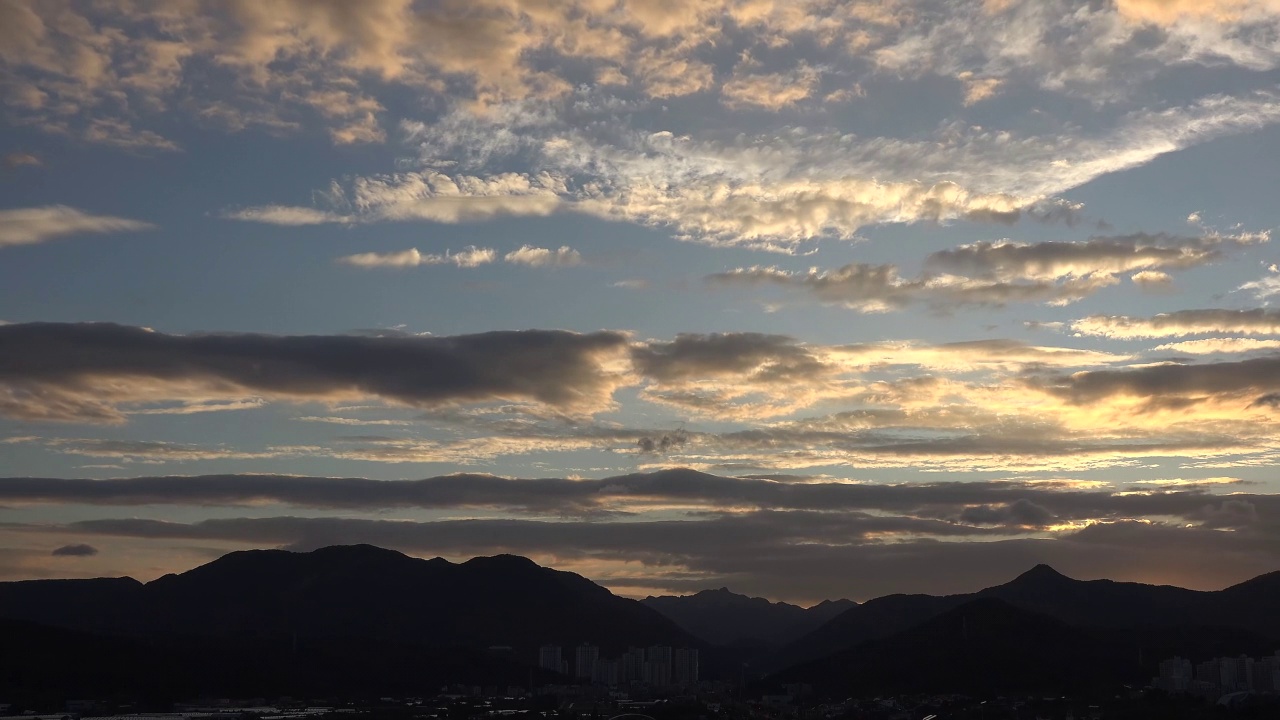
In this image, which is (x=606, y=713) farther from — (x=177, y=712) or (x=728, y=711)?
(x=177, y=712)

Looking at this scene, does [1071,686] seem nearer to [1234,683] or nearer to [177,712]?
[1234,683]

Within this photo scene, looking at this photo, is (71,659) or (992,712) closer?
(992,712)

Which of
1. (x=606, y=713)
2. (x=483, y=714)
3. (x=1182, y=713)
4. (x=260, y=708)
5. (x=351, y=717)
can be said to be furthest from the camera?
(x=260, y=708)

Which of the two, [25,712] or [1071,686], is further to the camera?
[1071,686]

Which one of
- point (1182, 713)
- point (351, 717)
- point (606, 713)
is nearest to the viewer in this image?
point (1182, 713)

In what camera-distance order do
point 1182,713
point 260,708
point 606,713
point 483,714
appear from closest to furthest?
1. point 1182,713
2. point 483,714
3. point 606,713
4. point 260,708

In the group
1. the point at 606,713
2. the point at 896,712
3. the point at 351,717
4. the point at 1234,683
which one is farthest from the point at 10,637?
the point at 1234,683

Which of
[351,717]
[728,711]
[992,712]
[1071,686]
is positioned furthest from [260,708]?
[1071,686]

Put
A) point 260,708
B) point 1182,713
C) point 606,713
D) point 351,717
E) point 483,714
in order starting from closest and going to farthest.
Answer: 1. point 1182,713
2. point 351,717
3. point 483,714
4. point 606,713
5. point 260,708

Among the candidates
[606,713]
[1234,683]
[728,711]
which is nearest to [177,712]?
[606,713]
